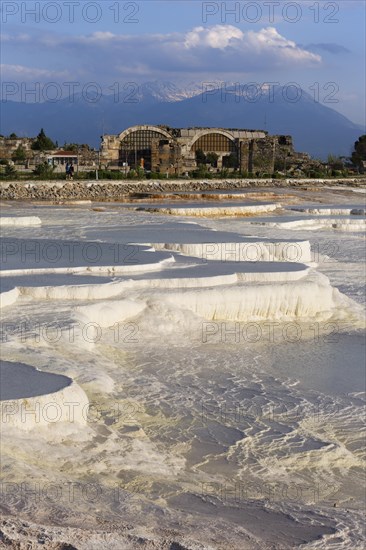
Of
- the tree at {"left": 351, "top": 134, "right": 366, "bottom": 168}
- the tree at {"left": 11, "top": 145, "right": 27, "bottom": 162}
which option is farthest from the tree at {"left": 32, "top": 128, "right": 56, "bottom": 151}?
the tree at {"left": 351, "top": 134, "right": 366, "bottom": 168}

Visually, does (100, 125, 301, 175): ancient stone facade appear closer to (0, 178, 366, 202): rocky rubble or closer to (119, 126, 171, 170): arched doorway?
(119, 126, 171, 170): arched doorway

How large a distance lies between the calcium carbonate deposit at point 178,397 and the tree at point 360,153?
35.1 m

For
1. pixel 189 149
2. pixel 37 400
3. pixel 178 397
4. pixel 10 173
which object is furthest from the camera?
pixel 189 149

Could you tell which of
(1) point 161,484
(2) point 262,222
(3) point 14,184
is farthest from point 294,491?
(3) point 14,184

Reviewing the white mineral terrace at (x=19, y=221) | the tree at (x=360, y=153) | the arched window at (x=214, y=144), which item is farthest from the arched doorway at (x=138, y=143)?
the white mineral terrace at (x=19, y=221)

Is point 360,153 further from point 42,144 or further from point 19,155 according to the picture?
point 19,155

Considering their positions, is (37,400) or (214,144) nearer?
(37,400)

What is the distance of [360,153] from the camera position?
1815 inches

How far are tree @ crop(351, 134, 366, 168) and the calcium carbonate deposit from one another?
35.1m

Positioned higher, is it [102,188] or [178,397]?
[102,188]

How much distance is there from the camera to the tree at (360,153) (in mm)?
45719

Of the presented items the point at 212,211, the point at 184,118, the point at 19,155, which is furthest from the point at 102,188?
the point at 184,118

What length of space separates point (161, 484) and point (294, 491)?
29.6 inches

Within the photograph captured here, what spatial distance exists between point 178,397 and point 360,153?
4125cm
